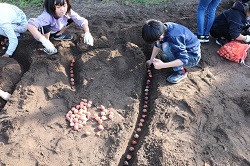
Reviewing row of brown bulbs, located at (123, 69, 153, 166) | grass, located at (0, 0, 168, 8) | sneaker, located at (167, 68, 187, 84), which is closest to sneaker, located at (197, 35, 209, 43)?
sneaker, located at (167, 68, 187, 84)

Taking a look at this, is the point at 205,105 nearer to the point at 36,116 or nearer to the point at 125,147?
the point at 125,147

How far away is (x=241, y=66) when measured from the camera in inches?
189

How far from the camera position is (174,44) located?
158 inches

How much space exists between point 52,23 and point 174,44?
1.89 meters

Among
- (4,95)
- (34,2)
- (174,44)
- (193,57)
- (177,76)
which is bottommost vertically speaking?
(4,95)

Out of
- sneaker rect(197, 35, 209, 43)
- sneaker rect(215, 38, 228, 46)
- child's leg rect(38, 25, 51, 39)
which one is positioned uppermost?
child's leg rect(38, 25, 51, 39)

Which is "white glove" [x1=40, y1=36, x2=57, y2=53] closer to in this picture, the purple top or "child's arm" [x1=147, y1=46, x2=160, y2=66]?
the purple top

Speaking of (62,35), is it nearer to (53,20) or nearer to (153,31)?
(53,20)

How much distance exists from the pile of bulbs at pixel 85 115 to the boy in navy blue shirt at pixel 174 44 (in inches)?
37.6

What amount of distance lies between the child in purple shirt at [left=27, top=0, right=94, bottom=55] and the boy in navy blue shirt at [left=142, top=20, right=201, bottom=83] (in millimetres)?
1126

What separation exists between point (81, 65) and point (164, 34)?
1.38 m

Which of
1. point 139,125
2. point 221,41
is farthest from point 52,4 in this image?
point 221,41

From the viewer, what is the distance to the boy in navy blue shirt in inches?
147

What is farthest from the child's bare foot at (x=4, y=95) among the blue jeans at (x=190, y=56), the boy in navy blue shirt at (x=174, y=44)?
the blue jeans at (x=190, y=56)
